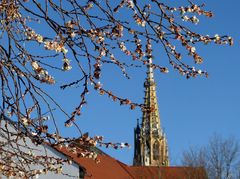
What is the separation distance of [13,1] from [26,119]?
125 cm

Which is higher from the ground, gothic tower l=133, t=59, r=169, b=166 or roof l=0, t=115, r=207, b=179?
gothic tower l=133, t=59, r=169, b=166

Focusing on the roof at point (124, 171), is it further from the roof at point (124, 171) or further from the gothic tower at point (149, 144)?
the gothic tower at point (149, 144)

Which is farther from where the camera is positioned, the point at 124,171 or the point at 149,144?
the point at 149,144

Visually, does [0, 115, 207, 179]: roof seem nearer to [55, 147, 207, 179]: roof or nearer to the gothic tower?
[55, 147, 207, 179]: roof

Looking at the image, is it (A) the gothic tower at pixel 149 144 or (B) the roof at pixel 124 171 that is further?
(A) the gothic tower at pixel 149 144

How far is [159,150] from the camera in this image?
233ft

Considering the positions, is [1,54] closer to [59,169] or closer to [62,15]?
[62,15]

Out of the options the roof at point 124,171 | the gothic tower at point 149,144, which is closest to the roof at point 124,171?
the roof at point 124,171

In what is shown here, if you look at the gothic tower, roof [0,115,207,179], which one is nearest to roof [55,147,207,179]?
roof [0,115,207,179]

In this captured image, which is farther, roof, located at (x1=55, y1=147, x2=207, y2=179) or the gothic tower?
the gothic tower

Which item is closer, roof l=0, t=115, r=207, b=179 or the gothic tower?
roof l=0, t=115, r=207, b=179

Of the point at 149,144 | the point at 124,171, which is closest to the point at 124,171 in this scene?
the point at 124,171

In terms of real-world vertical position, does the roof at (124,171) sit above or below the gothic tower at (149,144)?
below

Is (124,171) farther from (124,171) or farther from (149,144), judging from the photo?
(149,144)
